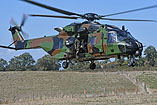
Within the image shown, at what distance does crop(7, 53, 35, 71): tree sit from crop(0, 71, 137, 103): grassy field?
17766 mm

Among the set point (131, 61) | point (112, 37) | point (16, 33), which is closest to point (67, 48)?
point (112, 37)

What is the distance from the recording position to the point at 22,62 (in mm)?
85188

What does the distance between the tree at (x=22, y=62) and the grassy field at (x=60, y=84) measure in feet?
58.3

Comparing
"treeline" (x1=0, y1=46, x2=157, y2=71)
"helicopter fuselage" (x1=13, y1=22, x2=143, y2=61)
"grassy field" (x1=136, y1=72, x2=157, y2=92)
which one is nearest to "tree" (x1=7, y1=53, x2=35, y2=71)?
"treeline" (x1=0, y1=46, x2=157, y2=71)

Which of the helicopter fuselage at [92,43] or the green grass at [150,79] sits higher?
the helicopter fuselage at [92,43]

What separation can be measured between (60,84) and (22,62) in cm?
3290

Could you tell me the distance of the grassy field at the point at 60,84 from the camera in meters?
47.2

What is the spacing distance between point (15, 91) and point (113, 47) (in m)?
28.7

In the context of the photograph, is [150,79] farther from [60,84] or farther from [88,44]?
[88,44]

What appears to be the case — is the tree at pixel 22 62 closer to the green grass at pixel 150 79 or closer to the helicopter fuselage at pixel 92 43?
the green grass at pixel 150 79

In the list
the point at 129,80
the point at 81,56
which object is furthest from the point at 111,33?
the point at 129,80

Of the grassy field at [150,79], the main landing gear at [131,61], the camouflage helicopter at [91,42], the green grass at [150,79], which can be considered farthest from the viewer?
the green grass at [150,79]

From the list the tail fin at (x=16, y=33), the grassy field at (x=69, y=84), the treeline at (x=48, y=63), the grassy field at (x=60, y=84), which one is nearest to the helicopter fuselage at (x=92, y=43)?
the tail fin at (x=16, y=33)

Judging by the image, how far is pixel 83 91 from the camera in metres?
47.6
